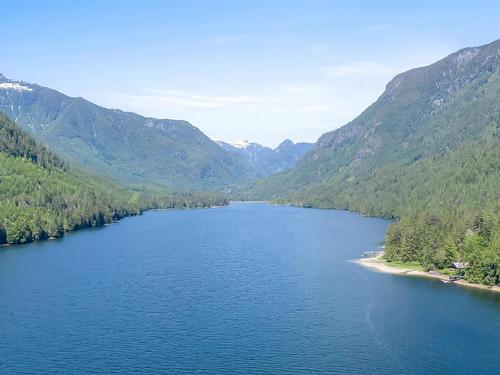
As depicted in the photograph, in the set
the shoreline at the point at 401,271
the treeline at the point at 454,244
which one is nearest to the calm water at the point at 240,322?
the shoreline at the point at 401,271

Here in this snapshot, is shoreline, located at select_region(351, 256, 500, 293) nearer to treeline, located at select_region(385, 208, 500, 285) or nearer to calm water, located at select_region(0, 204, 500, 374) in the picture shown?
treeline, located at select_region(385, 208, 500, 285)

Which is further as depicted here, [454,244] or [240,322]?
[454,244]

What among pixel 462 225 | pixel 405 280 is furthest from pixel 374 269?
pixel 462 225

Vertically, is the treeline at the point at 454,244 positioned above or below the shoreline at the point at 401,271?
above

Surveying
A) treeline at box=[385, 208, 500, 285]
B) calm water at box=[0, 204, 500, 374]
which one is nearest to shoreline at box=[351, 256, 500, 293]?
treeline at box=[385, 208, 500, 285]

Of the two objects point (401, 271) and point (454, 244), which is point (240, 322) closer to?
point (401, 271)

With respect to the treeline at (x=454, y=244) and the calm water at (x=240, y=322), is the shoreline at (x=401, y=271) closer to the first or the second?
the treeline at (x=454, y=244)

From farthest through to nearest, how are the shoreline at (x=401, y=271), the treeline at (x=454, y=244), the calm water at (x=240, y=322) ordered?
the treeline at (x=454, y=244) → the shoreline at (x=401, y=271) → the calm water at (x=240, y=322)

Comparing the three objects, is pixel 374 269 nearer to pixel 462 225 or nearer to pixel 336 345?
pixel 462 225

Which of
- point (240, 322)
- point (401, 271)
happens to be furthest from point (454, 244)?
point (240, 322)
